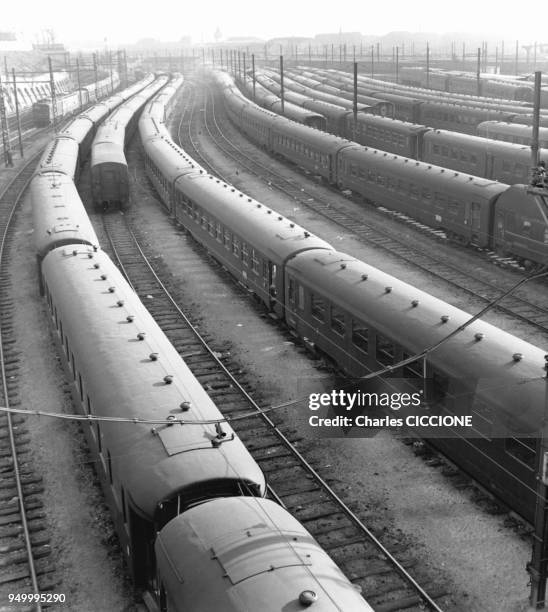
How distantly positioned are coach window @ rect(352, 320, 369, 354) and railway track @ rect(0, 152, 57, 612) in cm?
746

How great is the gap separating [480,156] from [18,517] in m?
31.6

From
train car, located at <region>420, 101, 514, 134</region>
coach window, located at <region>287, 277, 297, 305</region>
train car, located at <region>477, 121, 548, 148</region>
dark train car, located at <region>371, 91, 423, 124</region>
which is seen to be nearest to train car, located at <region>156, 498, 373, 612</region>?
coach window, located at <region>287, 277, 297, 305</region>

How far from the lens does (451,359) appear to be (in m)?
14.4

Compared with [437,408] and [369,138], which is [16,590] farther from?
[369,138]

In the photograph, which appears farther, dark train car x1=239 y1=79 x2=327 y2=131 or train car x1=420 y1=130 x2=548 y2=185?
dark train car x1=239 y1=79 x2=327 y2=131

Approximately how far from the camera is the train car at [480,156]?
36.1m

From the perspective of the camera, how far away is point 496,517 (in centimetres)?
1366

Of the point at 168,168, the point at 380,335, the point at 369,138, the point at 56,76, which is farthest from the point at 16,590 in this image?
the point at 56,76

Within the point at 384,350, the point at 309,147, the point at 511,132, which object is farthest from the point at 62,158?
the point at 384,350

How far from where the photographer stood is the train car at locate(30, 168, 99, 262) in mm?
23312

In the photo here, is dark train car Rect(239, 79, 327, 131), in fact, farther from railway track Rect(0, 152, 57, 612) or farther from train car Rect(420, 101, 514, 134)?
railway track Rect(0, 152, 57, 612)

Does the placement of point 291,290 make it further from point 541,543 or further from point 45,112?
point 45,112

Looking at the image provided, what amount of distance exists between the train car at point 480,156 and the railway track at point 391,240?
5.49 meters

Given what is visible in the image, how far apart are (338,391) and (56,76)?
126437 millimetres
